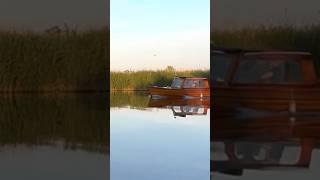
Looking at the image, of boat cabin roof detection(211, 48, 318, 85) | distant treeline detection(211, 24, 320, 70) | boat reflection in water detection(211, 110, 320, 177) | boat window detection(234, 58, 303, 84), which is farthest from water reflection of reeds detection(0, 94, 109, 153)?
distant treeline detection(211, 24, 320, 70)

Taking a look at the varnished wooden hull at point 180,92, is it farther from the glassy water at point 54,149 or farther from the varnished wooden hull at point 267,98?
the glassy water at point 54,149

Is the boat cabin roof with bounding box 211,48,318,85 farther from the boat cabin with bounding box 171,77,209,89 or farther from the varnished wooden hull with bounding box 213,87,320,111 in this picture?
the boat cabin with bounding box 171,77,209,89

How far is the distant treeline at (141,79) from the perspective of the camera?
1026 cm

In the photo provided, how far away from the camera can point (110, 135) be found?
3.33 metres

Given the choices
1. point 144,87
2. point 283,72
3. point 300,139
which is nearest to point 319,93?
point 283,72

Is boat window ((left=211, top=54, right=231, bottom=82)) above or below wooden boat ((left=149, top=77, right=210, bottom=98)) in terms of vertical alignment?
above

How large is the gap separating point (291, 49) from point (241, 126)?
1.49 meters

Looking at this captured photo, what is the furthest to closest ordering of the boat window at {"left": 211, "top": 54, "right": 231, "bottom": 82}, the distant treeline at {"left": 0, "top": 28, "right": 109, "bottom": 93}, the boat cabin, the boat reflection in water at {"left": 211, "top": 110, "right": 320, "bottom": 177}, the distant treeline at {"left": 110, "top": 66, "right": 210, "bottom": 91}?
the distant treeline at {"left": 110, "top": 66, "right": 210, "bottom": 91} → the boat cabin → the distant treeline at {"left": 0, "top": 28, "right": 109, "bottom": 93} → the boat window at {"left": 211, "top": 54, "right": 231, "bottom": 82} → the boat reflection in water at {"left": 211, "top": 110, "right": 320, "bottom": 177}

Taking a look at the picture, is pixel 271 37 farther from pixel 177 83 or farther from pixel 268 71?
pixel 177 83

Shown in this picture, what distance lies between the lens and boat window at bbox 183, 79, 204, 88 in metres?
8.95

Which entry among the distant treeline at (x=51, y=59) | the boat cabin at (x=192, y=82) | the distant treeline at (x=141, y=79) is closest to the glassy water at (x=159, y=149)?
the distant treeline at (x=51, y=59)

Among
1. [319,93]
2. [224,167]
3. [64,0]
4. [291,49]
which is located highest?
[64,0]

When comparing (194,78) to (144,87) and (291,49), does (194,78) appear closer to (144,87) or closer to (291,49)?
(144,87)

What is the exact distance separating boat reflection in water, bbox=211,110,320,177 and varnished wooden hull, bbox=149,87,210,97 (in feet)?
15.0
